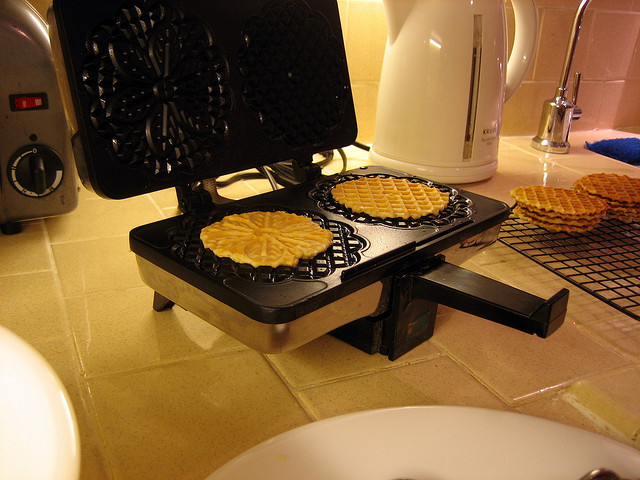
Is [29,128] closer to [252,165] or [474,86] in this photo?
[252,165]

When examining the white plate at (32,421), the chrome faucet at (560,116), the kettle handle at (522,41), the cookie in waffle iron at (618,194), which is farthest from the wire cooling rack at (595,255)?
the white plate at (32,421)

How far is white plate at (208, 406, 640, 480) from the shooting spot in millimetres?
376

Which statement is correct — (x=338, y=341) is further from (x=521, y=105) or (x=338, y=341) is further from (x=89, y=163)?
(x=521, y=105)

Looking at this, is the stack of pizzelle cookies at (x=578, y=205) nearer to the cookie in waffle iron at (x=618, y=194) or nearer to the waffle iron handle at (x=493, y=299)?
the cookie in waffle iron at (x=618, y=194)

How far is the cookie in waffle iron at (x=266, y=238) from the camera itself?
0.57 meters

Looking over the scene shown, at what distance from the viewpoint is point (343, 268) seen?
569 mm

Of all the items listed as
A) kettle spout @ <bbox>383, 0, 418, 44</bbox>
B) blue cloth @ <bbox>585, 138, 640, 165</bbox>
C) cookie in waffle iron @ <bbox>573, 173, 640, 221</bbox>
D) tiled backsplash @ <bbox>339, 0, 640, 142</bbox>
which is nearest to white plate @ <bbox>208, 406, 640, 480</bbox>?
cookie in waffle iron @ <bbox>573, 173, 640, 221</bbox>

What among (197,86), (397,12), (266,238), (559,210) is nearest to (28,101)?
(197,86)

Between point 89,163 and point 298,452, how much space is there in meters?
0.40

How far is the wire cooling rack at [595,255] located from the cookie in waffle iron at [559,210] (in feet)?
0.08

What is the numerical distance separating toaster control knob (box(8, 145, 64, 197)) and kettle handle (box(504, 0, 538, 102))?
2.87ft

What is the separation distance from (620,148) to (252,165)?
48.8 inches

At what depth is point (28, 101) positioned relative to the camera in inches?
32.8

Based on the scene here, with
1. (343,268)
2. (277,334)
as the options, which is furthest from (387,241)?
(277,334)
